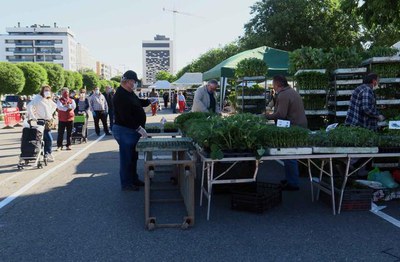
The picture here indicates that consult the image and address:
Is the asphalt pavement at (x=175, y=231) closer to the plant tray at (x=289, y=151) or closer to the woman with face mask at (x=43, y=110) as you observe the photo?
the plant tray at (x=289, y=151)

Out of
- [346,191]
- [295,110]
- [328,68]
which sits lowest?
[346,191]

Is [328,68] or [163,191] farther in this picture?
[328,68]

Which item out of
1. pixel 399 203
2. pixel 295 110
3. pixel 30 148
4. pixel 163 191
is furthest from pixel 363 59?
pixel 30 148

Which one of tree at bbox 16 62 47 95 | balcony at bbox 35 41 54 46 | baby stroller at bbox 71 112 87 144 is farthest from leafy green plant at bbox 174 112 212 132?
balcony at bbox 35 41 54 46

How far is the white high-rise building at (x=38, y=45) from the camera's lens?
5856 inches

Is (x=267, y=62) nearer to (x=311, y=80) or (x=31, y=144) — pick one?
(x=311, y=80)

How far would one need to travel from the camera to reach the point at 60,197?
6375 mm

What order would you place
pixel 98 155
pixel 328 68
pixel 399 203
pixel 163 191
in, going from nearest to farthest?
pixel 399 203, pixel 163 191, pixel 328 68, pixel 98 155

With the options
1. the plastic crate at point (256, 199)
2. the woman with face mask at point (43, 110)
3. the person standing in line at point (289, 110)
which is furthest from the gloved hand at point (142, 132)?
the woman with face mask at point (43, 110)

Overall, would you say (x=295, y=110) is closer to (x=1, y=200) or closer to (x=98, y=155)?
(x=1, y=200)

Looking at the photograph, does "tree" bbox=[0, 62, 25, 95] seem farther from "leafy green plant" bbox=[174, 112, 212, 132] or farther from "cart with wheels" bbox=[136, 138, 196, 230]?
"cart with wheels" bbox=[136, 138, 196, 230]

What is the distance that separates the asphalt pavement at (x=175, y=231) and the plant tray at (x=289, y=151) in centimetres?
90

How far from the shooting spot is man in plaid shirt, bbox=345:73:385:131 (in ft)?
20.4

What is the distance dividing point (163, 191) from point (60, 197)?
1691 millimetres
